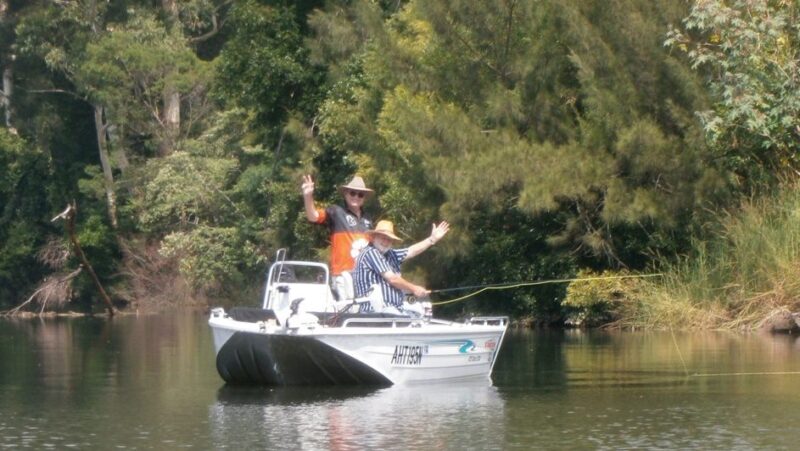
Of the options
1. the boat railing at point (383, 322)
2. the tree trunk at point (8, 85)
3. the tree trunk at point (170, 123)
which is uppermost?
the tree trunk at point (8, 85)

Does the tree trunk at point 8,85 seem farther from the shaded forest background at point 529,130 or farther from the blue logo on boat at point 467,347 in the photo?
the blue logo on boat at point 467,347

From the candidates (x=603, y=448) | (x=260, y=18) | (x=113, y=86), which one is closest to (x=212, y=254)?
(x=113, y=86)

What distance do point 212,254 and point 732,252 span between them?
24113 millimetres

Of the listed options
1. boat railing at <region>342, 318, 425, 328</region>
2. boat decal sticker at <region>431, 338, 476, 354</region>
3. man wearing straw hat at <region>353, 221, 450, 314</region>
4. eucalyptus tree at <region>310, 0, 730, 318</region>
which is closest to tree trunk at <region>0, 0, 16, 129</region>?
eucalyptus tree at <region>310, 0, 730, 318</region>

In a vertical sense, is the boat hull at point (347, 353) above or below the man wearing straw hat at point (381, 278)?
below

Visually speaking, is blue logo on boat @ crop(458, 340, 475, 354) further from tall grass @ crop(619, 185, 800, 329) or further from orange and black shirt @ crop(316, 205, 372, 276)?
tall grass @ crop(619, 185, 800, 329)

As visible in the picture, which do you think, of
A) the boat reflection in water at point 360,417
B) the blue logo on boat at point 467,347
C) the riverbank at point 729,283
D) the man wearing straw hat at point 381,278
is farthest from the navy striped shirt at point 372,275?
the riverbank at point 729,283

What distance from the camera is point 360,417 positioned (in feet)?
41.2

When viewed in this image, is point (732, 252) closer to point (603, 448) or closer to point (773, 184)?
point (773, 184)

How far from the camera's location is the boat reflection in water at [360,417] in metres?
11.2

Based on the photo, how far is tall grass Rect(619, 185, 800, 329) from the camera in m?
23.7

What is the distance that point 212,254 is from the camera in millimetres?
46344

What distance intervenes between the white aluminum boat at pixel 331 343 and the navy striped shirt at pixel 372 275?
0.25 metres

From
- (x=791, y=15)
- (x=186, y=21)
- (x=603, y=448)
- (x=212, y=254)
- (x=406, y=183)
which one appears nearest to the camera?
(x=603, y=448)
